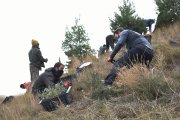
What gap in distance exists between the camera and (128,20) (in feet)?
58.9

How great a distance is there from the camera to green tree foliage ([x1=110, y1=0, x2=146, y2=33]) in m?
17.9

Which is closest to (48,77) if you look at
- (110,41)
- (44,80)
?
(44,80)

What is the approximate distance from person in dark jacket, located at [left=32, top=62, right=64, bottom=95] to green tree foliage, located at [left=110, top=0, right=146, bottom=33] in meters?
6.99

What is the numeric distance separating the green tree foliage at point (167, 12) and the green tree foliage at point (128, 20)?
194 cm

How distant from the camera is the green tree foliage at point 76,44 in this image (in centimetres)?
1808

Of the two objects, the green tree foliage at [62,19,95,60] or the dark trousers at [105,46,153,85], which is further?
the green tree foliage at [62,19,95,60]

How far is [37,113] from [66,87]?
35.9 inches

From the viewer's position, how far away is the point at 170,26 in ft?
61.8

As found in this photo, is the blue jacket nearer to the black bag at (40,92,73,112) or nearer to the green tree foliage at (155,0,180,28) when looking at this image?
the black bag at (40,92,73,112)

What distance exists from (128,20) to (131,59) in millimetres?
8261

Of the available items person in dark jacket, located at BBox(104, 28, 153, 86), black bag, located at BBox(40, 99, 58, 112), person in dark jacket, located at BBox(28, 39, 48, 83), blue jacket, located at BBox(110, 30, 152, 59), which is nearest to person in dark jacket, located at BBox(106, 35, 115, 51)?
person in dark jacket, located at BBox(28, 39, 48, 83)

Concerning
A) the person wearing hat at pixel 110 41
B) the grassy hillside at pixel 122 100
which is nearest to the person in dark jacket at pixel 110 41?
the person wearing hat at pixel 110 41

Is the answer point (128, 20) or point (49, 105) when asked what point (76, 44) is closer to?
point (128, 20)

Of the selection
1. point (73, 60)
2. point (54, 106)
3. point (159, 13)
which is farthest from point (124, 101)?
point (159, 13)
